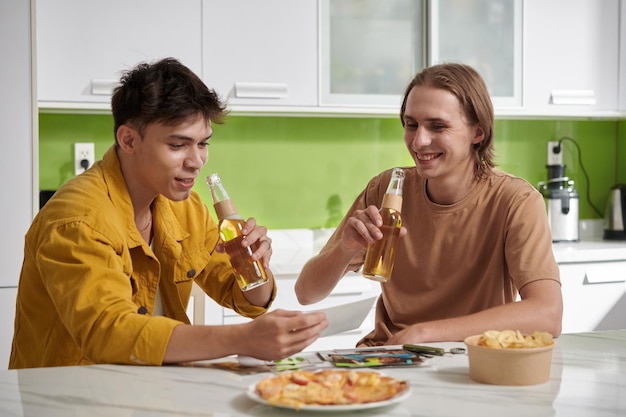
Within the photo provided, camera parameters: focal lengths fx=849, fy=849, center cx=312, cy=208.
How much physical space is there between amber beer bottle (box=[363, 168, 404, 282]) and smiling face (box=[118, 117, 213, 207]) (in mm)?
397

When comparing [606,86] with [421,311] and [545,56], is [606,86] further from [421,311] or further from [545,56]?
[421,311]

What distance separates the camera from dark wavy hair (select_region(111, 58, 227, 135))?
1782 mm

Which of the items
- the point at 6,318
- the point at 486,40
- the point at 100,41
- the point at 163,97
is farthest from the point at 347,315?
the point at 486,40

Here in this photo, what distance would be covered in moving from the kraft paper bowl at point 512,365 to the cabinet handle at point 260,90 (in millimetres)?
2171

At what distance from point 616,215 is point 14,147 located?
2.76 m

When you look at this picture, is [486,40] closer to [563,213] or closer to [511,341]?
[563,213]

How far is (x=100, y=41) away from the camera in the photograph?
3.22 metres

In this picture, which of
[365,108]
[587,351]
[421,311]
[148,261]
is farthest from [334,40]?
[587,351]

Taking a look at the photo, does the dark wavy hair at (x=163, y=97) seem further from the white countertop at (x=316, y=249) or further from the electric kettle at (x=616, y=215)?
the electric kettle at (x=616, y=215)

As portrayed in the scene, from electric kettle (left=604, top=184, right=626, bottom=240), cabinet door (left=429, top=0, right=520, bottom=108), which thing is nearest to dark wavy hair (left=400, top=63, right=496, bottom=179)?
cabinet door (left=429, top=0, right=520, bottom=108)

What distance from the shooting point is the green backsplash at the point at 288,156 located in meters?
3.60

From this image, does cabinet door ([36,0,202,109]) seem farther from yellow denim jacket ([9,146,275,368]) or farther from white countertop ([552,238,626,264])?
white countertop ([552,238,626,264])

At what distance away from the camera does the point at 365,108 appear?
3592mm

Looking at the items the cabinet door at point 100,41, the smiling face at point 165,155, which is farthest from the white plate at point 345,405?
the cabinet door at point 100,41
